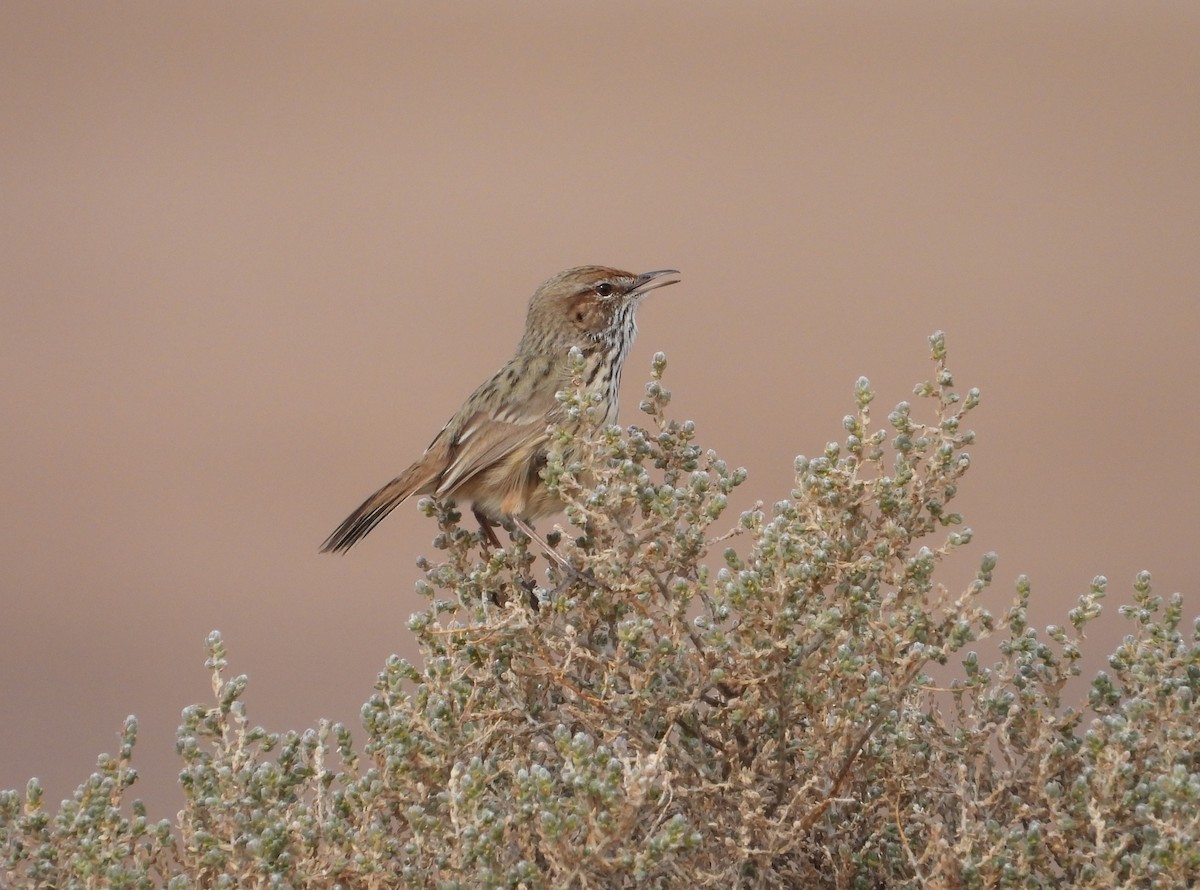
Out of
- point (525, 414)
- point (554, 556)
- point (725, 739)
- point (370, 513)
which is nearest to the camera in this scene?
point (725, 739)

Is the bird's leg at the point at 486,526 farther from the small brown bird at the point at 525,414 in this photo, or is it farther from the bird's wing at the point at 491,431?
the bird's wing at the point at 491,431

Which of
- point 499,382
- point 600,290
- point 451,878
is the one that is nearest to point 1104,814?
point 451,878

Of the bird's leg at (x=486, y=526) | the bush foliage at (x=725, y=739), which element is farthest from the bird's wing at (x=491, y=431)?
the bush foliage at (x=725, y=739)

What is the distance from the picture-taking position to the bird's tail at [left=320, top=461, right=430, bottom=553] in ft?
12.3

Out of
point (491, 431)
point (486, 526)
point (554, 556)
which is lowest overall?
point (554, 556)

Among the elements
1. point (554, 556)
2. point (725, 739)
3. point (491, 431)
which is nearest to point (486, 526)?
point (491, 431)

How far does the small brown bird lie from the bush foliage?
943 millimetres

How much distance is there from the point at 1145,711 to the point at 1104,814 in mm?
220

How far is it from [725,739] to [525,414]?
5.39ft

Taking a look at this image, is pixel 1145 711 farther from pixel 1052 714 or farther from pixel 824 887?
pixel 824 887

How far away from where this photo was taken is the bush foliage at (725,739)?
7.27ft

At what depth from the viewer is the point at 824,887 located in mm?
2521

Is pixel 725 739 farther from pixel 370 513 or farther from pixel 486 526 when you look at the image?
pixel 370 513

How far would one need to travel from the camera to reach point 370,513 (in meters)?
3.78
